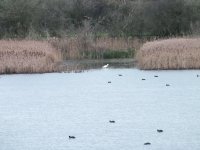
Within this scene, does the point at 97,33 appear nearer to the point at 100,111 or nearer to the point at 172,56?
the point at 172,56

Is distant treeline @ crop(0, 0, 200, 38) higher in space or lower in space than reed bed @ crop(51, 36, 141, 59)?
higher

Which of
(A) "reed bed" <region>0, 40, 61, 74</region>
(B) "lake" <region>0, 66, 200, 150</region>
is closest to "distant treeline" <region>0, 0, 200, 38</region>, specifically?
(A) "reed bed" <region>0, 40, 61, 74</region>

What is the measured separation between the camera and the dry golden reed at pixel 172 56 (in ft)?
90.4

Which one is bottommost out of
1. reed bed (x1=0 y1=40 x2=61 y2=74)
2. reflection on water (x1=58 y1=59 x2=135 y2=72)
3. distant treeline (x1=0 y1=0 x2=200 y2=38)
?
reflection on water (x1=58 y1=59 x2=135 y2=72)

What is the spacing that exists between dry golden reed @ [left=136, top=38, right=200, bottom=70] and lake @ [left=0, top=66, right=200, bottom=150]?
0.92 m

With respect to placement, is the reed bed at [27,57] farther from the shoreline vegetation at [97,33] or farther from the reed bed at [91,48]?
the reed bed at [91,48]

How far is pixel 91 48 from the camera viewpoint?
3519 cm

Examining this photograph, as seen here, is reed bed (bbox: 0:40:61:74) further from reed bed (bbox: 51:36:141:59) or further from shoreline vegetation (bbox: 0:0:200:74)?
reed bed (bbox: 51:36:141:59)

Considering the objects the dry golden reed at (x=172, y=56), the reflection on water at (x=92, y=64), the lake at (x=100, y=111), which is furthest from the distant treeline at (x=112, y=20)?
the lake at (x=100, y=111)

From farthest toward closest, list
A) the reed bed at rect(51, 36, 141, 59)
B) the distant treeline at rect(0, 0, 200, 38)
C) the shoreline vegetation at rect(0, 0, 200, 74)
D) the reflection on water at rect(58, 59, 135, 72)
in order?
the distant treeline at rect(0, 0, 200, 38)
the reed bed at rect(51, 36, 141, 59)
the reflection on water at rect(58, 59, 135, 72)
the shoreline vegetation at rect(0, 0, 200, 74)

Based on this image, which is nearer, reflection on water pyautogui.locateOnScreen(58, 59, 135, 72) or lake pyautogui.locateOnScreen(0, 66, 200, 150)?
lake pyautogui.locateOnScreen(0, 66, 200, 150)

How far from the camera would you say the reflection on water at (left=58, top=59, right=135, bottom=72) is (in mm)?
29494

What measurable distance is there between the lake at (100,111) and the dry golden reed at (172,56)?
36.2 inches

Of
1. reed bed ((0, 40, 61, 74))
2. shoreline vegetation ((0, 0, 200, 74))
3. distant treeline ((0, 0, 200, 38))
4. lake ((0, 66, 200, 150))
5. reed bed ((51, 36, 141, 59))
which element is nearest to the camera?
lake ((0, 66, 200, 150))
